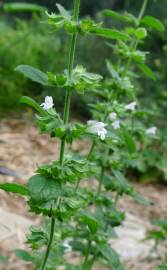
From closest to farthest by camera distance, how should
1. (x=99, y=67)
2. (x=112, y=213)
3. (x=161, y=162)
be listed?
(x=112, y=213)
(x=161, y=162)
(x=99, y=67)

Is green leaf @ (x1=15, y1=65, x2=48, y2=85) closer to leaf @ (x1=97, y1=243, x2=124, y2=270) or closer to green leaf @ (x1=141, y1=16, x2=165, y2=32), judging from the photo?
green leaf @ (x1=141, y1=16, x2=165, y2=32)

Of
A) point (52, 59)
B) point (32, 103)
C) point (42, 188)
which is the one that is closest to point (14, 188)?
point (42, 188)

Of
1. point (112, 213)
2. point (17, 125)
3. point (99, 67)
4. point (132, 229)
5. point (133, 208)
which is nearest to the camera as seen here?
point (112, 213)

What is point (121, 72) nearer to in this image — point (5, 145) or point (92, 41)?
point (5, 145)

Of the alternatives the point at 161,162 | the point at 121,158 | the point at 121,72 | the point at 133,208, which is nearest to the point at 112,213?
the point at 121,158

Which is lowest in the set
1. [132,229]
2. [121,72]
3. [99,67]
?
[132,229]

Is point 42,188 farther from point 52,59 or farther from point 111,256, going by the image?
point 52,59
